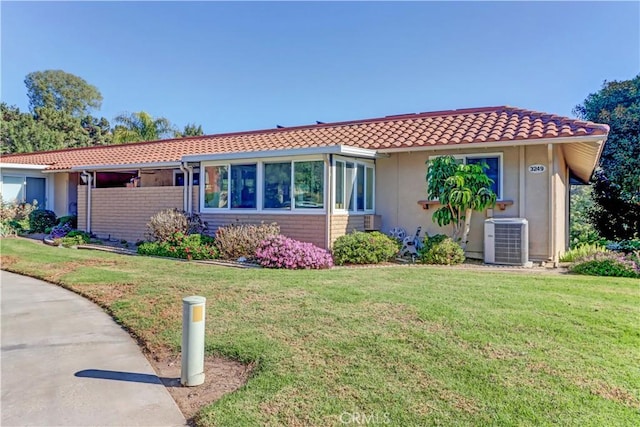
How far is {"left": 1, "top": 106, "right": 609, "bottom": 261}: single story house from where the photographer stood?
10.8 m

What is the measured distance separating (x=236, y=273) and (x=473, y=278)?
15.7 ft

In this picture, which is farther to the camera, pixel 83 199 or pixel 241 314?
pixel 83 199

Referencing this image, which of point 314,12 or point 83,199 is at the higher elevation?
point 314,12

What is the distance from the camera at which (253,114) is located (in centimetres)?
3253

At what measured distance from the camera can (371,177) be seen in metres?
13.0

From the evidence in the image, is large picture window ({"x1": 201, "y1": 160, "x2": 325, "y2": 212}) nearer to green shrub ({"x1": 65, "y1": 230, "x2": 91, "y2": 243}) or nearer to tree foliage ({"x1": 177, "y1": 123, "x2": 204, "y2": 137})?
green shrub ({"x1": 65, "y1": 230, "x2": 91, "y2": 243})

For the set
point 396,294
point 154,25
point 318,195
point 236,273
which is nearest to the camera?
point 396,294

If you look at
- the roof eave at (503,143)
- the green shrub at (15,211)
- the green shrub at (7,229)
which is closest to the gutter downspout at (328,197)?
the roof eave at (503,143)

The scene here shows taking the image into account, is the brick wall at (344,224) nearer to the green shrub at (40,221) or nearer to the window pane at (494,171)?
the window pane at (494,171)

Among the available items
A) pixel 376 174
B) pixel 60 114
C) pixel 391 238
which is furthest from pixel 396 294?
pixel 60 114

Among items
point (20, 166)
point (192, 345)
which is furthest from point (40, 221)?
point (192, 345)

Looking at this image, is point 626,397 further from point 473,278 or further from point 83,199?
point 83,199

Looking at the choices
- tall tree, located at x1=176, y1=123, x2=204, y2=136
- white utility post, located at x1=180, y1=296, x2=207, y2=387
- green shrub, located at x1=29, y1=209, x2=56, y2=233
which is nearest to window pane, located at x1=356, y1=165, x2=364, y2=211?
white utility post, located at x1=180, y1=296, x2=207, y2=387

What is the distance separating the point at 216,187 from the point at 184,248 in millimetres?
2693
